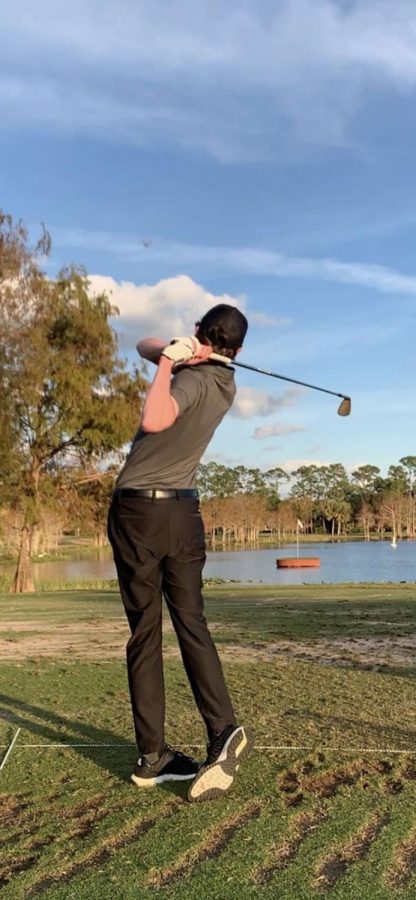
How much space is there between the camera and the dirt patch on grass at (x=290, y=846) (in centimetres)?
234

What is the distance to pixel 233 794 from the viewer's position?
307 centimetres

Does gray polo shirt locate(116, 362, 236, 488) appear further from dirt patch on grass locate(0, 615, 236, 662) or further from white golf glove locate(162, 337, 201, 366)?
dirt patch on grass locate(0, 615, 236, 662)

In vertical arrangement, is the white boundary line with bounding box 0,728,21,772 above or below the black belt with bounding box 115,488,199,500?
below

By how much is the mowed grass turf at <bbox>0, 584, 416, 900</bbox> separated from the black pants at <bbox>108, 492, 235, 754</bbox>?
0.31m

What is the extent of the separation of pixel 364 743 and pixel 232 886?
1617mm

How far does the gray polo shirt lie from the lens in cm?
326

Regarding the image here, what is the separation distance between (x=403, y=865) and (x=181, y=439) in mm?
1744

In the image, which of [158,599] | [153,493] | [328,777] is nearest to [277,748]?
[328,777]

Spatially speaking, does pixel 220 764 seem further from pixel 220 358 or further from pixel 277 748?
pixel 220 358

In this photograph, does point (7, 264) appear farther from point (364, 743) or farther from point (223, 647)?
point (364, 743)

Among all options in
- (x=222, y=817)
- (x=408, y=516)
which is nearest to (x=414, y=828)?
(x=222, y=817)

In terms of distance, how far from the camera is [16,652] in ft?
24.0

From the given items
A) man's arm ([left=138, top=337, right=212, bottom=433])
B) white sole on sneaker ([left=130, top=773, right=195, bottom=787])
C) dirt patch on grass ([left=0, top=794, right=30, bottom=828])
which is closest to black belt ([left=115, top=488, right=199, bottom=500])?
man's arm ([left=138, top=337, right=212, bottom=433])

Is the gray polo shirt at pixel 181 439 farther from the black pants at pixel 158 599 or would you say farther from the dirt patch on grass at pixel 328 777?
the dirt patch on grass at pixel 328 777
